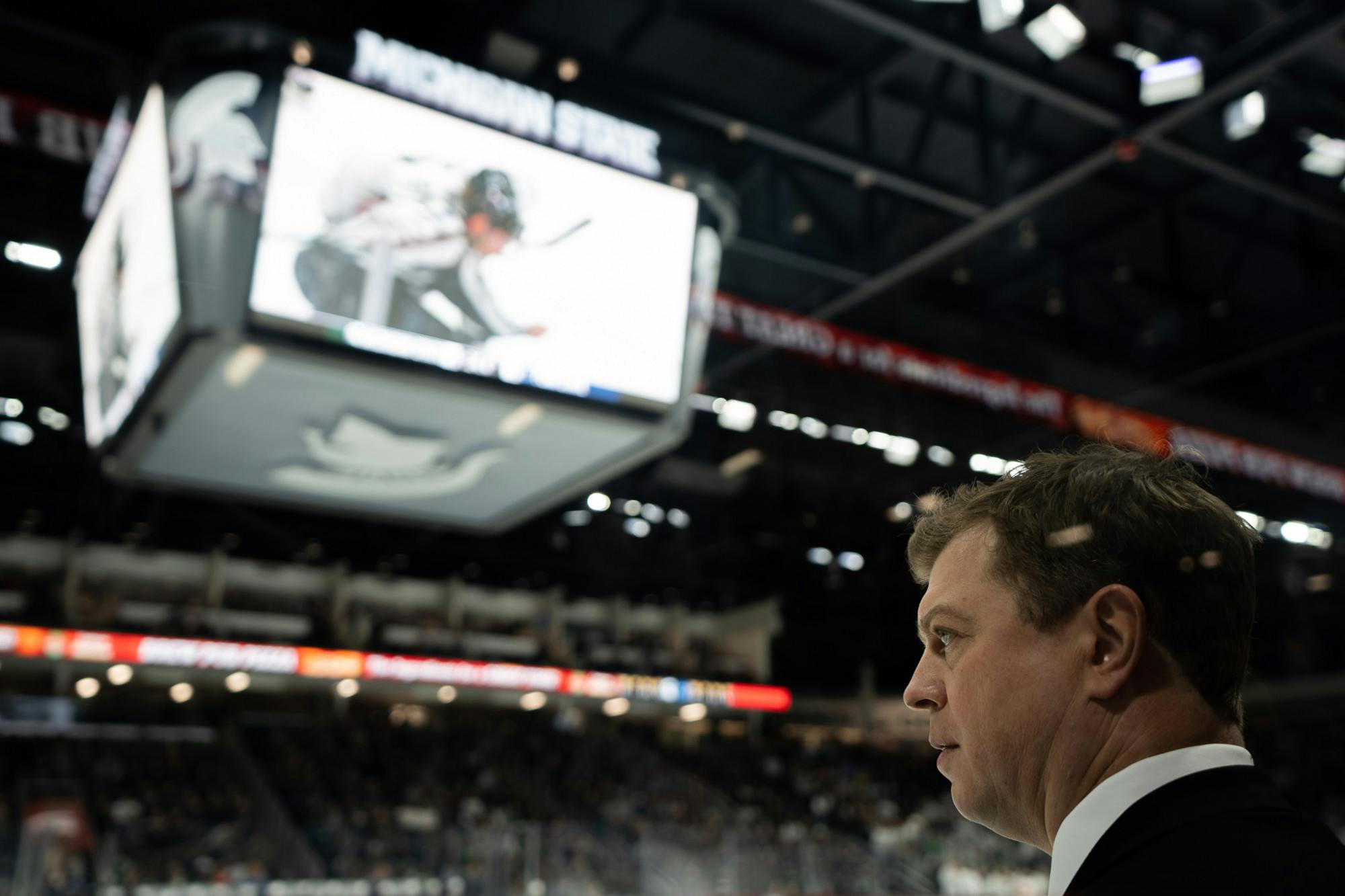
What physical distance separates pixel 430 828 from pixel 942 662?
8.15 m

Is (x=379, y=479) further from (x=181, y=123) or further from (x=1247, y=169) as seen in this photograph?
(x=1247, y=169)

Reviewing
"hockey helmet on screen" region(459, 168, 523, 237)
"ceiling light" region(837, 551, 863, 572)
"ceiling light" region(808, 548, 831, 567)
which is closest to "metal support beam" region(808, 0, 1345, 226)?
"hockey helmet on screen" region(459, 168, 523, 237)

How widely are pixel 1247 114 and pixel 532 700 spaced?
5649mm

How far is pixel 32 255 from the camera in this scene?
4.48 metres

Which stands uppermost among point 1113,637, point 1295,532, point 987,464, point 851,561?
point 987,464

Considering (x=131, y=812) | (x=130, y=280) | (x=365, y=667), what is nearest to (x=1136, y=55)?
(x=130, y=280)

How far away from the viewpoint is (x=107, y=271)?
4082mm

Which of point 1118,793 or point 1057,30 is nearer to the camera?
point 1118,793

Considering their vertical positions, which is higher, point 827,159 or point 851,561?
point 827,159

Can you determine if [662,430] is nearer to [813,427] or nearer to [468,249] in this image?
[468,249]

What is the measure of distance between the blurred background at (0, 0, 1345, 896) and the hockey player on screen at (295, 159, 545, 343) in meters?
0.03

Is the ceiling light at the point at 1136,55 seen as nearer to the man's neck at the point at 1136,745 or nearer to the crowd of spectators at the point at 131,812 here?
the man's neck at the point at 1136,745

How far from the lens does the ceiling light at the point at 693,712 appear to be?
640 centimetres

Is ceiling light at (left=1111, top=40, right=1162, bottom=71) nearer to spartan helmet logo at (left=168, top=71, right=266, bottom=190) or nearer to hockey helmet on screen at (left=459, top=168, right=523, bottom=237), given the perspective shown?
hockey helmet on screen at (left=459, top=168, right=523, bottom=237)
